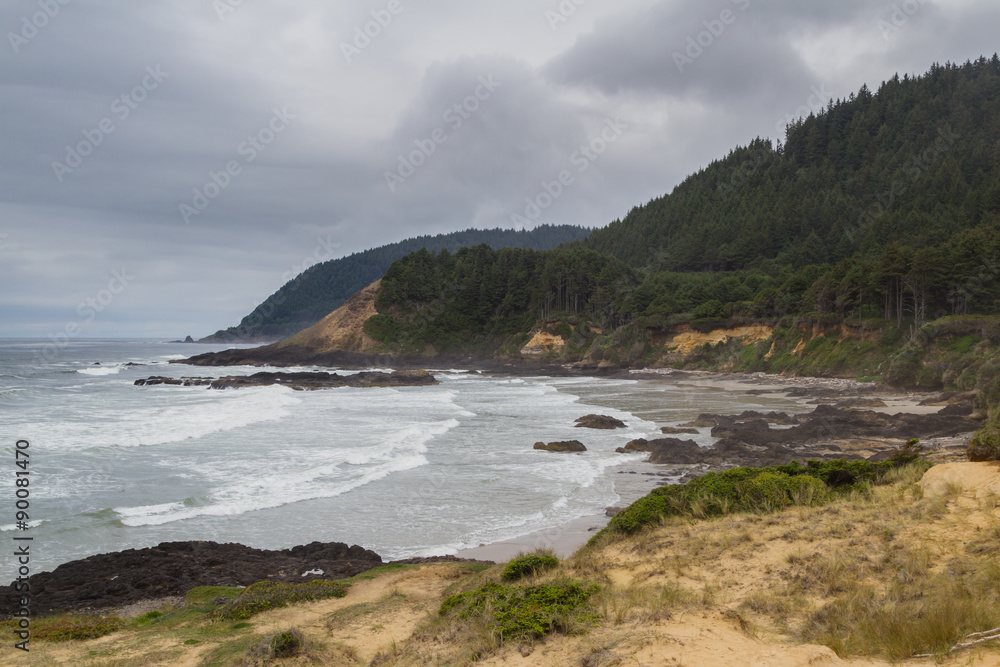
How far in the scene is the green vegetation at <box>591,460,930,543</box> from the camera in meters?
9.18

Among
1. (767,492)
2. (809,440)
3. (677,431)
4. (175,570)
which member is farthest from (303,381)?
(767,492)

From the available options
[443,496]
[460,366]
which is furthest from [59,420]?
[460,366]

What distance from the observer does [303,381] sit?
52906mm

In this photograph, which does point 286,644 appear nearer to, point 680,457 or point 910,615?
point 910,615

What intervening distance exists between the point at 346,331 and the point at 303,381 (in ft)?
131

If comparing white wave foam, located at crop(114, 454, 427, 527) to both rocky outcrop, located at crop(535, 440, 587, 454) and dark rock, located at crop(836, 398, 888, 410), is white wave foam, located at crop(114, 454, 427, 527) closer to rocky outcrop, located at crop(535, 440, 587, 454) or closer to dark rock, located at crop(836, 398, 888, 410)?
rocky outcrop, located at crop(535, 440, 587, 454)

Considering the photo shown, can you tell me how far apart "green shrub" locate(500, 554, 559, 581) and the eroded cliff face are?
8159 centimetres

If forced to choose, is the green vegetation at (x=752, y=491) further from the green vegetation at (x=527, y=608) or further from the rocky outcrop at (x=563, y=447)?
the rocky outcrop at (x=563, y=447)

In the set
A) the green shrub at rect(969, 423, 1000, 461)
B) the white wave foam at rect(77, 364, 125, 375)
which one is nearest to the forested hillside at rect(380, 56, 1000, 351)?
the white wave foam at rect(77, 364, 125, 375)

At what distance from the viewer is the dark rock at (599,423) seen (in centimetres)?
2580

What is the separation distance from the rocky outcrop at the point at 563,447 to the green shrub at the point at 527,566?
12.7 meters

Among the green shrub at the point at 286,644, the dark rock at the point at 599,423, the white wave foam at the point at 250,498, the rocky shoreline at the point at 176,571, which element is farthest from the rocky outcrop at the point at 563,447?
the green shrub at the point at 286,644

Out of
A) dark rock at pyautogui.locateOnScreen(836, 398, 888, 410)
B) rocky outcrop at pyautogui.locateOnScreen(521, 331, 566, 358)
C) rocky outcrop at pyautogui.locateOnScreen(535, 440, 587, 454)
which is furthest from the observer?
rocky outcrop at pyautogui.locateOnScreen(521, 331, 566, 358)

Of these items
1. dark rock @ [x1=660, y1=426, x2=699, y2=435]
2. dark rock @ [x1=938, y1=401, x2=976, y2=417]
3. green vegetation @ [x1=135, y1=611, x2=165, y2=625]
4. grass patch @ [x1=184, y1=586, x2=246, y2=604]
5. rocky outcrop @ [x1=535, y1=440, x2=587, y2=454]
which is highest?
dark rock @ [x1=938, y1=401, x2=976, y2=417]
